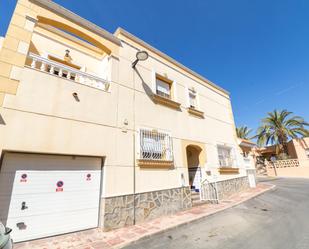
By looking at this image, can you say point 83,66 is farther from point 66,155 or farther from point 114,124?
point 66,155

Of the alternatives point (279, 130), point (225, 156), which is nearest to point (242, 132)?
point (279, 130)

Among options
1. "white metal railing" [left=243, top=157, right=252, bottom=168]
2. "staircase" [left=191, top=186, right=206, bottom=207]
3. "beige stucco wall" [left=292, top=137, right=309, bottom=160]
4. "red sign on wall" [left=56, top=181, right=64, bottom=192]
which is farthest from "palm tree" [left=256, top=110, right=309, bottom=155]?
"red sign on wall" [left=56, top=181, right=64, bottom=192]

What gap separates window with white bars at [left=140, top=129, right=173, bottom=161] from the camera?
22.4 ft

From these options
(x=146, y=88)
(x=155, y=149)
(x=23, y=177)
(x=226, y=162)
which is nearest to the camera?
(x=23, y=177)

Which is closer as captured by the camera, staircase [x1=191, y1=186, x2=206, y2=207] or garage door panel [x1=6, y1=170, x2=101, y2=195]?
garage door panel [x1=6, y1=170, x2=101, y2=195]

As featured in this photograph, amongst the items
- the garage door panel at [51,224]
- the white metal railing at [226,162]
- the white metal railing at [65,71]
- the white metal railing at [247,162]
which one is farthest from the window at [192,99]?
the garage door panel at [51,224]

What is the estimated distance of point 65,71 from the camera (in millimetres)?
5844

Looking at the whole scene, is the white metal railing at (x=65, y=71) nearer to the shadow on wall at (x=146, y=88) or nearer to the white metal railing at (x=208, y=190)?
the shadow on wall at (x=146, y=88)

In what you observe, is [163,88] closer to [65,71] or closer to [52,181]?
[65,71]

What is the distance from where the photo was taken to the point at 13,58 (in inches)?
184

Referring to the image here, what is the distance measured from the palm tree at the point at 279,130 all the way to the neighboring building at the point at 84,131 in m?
19.0

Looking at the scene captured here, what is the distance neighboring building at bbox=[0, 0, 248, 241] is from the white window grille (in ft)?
0.26

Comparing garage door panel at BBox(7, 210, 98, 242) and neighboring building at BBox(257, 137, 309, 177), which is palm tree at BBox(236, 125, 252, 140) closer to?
neighboring building at BBox(257, 137, 309, 177)

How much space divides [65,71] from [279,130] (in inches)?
1072
